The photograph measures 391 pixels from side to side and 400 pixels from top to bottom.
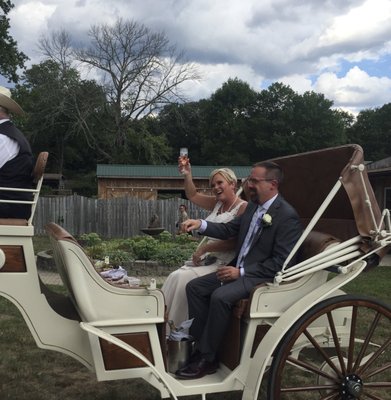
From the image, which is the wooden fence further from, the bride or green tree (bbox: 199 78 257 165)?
green tree (bbox: 199 78 257 165)

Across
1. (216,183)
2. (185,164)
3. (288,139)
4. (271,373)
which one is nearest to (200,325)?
(271,373)

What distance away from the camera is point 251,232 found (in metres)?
3.56

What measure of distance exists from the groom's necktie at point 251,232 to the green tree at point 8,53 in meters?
27.9

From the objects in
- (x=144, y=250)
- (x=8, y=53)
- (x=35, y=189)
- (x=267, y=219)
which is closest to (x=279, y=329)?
(x=267, y=219)

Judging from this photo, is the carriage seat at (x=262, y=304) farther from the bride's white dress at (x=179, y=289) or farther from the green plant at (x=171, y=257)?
the green plant at (x=171, y=257)

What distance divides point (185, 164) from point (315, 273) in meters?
1.57

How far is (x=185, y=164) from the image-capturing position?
4.31 metres

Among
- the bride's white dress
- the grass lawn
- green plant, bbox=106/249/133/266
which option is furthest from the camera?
green plant, bbox=106/249/133/266

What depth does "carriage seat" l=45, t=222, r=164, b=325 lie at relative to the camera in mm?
2941

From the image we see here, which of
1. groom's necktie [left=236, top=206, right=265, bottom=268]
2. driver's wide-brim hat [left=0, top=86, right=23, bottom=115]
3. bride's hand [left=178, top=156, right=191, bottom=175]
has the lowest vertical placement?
groom's necktie [left=236, top=206, right=265, bottom=268]

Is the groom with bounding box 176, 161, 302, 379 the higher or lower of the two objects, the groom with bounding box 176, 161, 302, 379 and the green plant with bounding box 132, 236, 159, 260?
the higher

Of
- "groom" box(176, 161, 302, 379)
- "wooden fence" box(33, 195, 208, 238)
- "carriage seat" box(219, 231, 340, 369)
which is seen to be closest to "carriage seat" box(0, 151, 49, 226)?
"groom" box(176, 161, 302, 379)

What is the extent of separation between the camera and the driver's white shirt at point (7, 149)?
3148 millimetres

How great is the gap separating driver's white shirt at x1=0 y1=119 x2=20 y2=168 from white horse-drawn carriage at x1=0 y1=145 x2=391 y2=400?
7.8 inches
